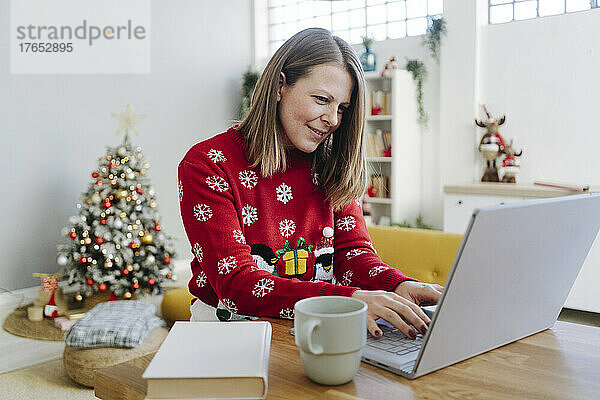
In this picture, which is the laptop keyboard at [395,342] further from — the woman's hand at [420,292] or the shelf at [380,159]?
the shelf at [380,159]

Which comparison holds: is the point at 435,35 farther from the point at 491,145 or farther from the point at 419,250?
the point at 419,250

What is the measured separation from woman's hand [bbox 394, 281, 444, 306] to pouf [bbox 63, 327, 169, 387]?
1.84 m

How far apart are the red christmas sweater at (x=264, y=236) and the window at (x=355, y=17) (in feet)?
12.1

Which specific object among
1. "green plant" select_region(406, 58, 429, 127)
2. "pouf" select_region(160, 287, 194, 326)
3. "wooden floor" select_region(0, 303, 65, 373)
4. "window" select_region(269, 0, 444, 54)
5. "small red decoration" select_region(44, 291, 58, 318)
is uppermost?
"window" select_region(269, 0, 444, 54)

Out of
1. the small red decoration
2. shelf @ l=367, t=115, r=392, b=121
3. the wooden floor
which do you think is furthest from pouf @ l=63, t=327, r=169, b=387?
shelf @ l=367, t=115, r=392, b=121

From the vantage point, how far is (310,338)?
747 millimetres

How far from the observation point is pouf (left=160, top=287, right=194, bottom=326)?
3.33 m

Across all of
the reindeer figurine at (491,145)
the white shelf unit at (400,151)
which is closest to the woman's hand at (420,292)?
the reindeer figurine at (491,145)

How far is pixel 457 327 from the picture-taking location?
2.65ft

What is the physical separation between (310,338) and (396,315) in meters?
0.26

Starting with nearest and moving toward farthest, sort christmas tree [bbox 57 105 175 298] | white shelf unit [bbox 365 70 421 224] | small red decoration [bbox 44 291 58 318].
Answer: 1. christmas tree [bbox 57 105 175 298]
2. small red decoration [bbox 44 291 58 318]
3. white shelf unit [bbox 365 70 421 224]

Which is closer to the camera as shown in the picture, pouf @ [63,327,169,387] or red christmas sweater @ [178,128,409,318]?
red christmas sweater @ [178,128,409,318]

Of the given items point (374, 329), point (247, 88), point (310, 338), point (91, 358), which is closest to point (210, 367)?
point (310, 338)

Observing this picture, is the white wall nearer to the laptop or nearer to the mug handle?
Answer: the laptop
